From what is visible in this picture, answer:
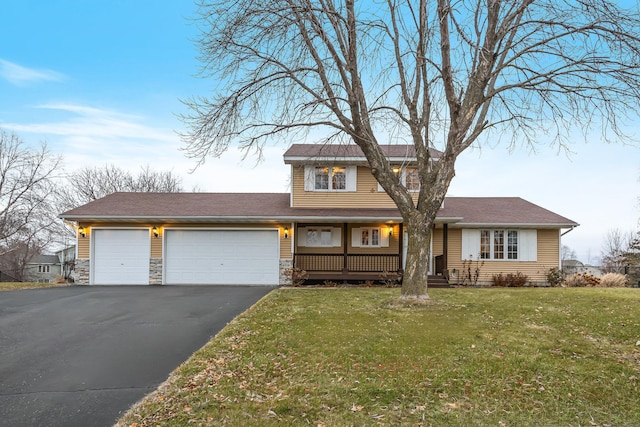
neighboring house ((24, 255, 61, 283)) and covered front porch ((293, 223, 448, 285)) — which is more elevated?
covered front porch ((293, 223, 448, 285))

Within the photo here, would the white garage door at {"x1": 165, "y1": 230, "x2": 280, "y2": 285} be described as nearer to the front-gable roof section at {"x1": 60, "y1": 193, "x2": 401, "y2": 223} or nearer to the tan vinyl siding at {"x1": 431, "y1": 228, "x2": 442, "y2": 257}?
the front-gable roof section at {"x1": 60, "y1": 193, "x2": 401, "y2": 223}

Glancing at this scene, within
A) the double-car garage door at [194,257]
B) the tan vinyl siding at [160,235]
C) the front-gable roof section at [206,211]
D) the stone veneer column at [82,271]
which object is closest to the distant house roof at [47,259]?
the front-gable roof section at [206,211]

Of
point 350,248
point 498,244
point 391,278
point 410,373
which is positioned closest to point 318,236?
point 350,248

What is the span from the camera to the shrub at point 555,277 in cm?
1515

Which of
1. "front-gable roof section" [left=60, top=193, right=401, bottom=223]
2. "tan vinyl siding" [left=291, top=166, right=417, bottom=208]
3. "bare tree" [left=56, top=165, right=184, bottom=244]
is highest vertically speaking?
"bare tree" [left=56, top=165, right=184, bottom=244]

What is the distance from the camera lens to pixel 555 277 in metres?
15.2

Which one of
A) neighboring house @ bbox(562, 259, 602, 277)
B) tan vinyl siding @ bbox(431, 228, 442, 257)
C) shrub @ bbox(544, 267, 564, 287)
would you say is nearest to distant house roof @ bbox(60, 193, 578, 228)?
tan vinyl siding @ bbox(431, 228, 442, 257)

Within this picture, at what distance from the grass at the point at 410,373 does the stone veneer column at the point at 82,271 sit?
33.4ft

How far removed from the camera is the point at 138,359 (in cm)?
532

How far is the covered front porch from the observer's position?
14.3 meters

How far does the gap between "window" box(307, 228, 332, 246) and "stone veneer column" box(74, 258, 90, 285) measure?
28.4 ft

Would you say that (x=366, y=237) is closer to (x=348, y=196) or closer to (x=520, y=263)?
(x=348, y=196)

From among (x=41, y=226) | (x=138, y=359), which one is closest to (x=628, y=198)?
(x=138, y=359)

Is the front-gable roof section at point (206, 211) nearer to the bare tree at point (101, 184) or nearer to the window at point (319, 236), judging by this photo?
the window at point (319, 236)
